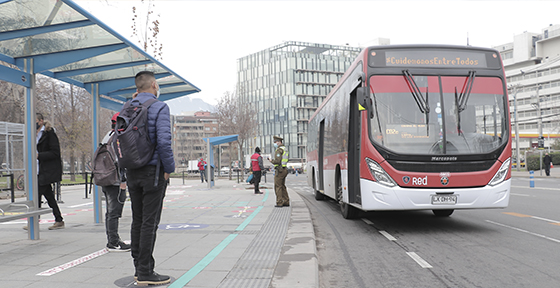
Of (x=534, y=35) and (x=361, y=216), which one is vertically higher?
(x=534, y=35)

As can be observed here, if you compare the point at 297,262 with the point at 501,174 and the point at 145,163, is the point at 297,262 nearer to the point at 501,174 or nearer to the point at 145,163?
the point at 145,163

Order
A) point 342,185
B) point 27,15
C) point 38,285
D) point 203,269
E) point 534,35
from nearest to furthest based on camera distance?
point 38,285 < point 203,269 < point 27,15 < point 342,185 < point 534,35

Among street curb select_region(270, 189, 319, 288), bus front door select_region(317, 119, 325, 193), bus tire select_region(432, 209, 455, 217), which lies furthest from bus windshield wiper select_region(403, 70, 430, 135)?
bus front door select_region(317, 119, 325, 193)

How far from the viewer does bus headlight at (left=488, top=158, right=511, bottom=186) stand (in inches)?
291

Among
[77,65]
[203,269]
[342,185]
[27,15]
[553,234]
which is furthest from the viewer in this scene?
[342,185]

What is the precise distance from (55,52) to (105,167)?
85.4 inches

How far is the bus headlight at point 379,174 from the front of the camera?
24.0 ft

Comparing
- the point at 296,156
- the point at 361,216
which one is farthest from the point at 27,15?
the point at 296,156

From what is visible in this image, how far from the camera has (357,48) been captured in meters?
105

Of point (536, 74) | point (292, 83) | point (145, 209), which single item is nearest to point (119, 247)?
point (145, 209)

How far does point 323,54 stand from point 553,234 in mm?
98876

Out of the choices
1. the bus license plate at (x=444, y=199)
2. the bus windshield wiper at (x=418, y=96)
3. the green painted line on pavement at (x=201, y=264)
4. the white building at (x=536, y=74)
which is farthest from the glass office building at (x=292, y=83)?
the green painted line on pavement at (x=201, y=264)

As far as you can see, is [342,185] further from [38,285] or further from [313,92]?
[313,92]

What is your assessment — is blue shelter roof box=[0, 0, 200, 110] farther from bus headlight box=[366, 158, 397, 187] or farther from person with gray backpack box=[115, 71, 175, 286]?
bus headlight box=[366, 158, 397, 187]
